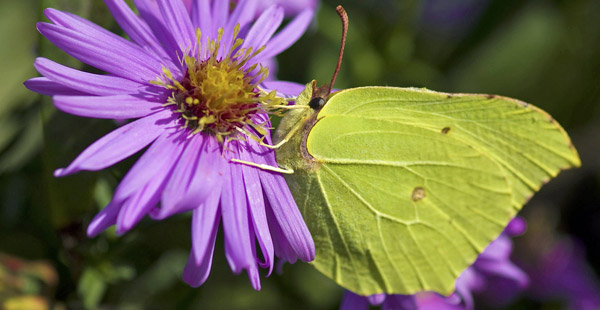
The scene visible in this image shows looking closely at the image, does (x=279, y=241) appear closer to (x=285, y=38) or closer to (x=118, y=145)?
(x=118, y=145)

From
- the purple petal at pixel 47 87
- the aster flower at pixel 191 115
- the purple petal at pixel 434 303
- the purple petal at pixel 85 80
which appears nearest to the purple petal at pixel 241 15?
the aster flower at pixel 191 115

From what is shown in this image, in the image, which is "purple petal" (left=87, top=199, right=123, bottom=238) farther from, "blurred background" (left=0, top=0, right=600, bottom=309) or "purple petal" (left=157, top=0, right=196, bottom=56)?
"purple petal" (left=157, top=0, right=196, bottom=56)

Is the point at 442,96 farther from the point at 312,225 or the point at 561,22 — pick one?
the point at 561,22

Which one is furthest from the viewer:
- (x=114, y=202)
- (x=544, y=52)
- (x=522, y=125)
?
(x=544, y=52)

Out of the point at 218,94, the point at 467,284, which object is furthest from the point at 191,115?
the point at 467,284

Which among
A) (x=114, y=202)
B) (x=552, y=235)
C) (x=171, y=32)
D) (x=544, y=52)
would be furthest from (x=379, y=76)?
(x=114, y=202)

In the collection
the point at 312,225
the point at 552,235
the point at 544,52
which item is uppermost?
the point at 544,52

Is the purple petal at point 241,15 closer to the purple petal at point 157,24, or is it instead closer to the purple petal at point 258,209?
the purple petal at point 157,24
